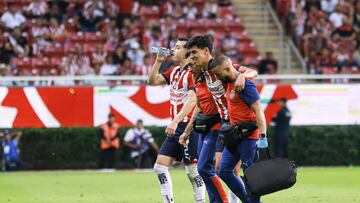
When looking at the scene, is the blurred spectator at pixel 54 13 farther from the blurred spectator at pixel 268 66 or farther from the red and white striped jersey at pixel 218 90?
the red and white striped jersey at pixel 218 90

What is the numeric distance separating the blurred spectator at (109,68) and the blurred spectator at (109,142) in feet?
5.94

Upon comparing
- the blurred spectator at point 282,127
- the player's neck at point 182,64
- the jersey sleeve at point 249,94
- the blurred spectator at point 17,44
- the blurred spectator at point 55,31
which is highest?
the player's neck at point 182,64

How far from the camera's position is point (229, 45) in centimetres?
3127

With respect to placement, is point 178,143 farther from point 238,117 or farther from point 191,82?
point 238,117

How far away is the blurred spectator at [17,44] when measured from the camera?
29.4m

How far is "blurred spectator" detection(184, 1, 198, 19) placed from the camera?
32.4m

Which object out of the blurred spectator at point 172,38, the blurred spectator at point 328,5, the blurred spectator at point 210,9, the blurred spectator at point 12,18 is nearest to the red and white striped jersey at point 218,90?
the blurred spectator at point 172,38

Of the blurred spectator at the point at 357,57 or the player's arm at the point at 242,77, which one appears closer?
the player's arm at the point at 242,77

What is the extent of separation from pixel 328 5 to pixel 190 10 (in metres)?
4.94

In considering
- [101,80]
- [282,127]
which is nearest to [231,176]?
[282,127]

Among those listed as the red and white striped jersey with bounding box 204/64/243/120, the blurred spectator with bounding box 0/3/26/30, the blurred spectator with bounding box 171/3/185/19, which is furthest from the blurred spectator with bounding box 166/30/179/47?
the red and white striped jersey with bounding box 204/64/243/120

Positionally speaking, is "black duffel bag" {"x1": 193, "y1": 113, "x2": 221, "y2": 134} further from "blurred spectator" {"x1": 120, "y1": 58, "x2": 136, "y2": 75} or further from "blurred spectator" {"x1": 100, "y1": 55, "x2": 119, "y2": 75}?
"blurred spectator" {"x1": 120, "y1": 58, "x2": 136, "y2": 75}

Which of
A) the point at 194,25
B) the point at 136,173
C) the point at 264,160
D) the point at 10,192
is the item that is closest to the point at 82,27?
the point at 194,25

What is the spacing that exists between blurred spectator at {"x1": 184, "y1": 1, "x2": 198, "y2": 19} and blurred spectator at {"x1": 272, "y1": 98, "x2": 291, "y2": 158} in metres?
5.41
